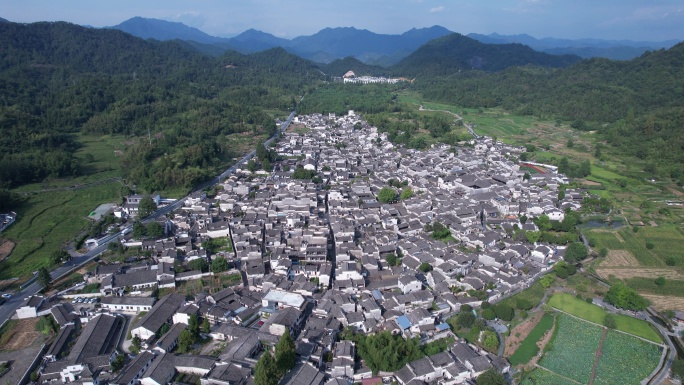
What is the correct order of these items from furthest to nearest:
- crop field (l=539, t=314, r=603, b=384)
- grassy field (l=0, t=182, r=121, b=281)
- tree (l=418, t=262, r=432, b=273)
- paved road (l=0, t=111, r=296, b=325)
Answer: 1. grassy field (l=0, t=182, r=121, b=281)
2. tree (l=418, t=262, r=432, b=273)
3. paved road (l=0, t=111, r=296, b=325)
4. crop field (l=539, t=314, r=603, b=384)

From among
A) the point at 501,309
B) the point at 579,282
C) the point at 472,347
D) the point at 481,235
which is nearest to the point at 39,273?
the point at 472,347

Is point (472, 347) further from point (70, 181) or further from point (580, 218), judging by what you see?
point (70, 181)

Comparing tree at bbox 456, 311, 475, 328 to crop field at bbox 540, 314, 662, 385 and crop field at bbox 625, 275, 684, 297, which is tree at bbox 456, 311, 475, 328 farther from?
crop field at bbox 625, 275, 684, 297

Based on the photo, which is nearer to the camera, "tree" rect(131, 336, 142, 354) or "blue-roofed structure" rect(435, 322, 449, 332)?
"tree" rect(131, 336, 142, 354)

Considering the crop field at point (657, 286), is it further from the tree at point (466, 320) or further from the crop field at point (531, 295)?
the tree at point (466, 320)

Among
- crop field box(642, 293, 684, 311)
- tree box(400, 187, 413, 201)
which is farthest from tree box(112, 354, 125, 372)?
crop field box(642, 293, 684, 311)

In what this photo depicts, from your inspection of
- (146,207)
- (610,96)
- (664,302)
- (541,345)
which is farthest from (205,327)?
(610,96)

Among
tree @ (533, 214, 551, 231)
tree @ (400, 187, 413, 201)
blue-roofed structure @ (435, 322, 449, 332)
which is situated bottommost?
blue-roofed structure @ (435, 322, 449, 332)

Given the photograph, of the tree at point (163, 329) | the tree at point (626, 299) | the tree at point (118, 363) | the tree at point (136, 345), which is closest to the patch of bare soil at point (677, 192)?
the tree at point (626, 299)
